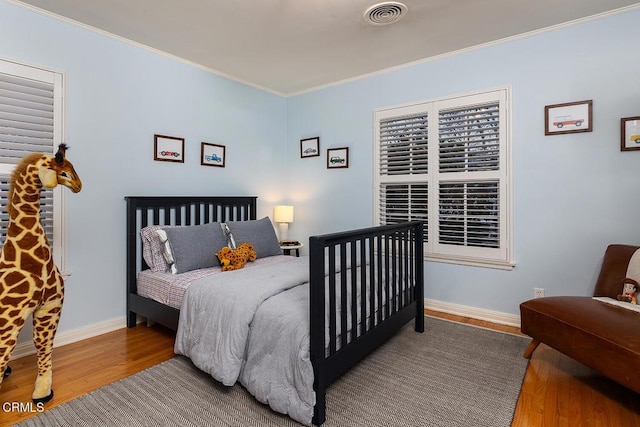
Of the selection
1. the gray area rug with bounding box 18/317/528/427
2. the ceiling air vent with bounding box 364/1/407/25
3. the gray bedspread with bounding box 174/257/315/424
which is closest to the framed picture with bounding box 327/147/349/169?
the ceiling air vent with bounding box 364/1/407/25

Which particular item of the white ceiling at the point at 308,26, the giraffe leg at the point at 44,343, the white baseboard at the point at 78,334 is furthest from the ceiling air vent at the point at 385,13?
the white baseboard at the point at 78,334

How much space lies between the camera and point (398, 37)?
283 cm

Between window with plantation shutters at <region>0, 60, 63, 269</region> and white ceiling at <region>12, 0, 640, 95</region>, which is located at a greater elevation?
white ceiling at <region>12, 0, 640, 95</region>

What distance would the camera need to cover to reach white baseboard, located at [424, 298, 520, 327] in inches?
116

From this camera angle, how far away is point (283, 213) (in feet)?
13.4

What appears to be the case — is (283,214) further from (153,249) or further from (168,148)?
(153,249)

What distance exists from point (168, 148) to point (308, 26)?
5.44 feet

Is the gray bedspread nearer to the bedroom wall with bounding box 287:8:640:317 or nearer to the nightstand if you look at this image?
the nightstand

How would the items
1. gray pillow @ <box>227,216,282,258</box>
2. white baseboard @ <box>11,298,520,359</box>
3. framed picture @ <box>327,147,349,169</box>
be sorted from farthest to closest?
framed picture @ <box>327,147,349,169</box>, gray pillow @ <box>227,216,282,258</box>, white baseboard @ <box>11,298,520,359</box>

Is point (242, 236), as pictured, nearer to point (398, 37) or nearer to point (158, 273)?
point (158, 273)

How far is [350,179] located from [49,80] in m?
2.75

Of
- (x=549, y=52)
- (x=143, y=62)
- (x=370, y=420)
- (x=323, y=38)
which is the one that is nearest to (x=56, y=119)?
(x=143, y=62)

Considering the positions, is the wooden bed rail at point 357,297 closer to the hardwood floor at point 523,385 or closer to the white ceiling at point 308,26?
the hardwood floor at point 523,385

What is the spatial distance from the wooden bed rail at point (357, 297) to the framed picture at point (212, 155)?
2.01 m
